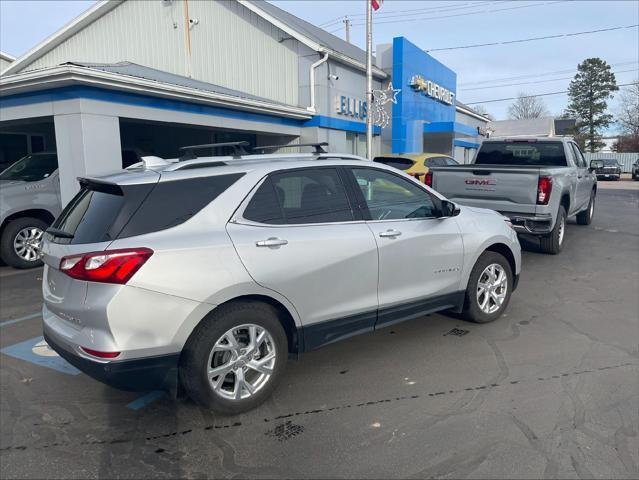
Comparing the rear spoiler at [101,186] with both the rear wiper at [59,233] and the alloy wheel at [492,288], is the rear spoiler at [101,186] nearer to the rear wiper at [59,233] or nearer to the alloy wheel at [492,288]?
the rear wiper at [59,233]

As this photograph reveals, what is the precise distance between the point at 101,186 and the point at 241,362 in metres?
1.48

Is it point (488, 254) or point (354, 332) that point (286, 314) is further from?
point (488, 254)

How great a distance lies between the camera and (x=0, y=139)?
16.3 m

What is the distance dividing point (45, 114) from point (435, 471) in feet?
30.3

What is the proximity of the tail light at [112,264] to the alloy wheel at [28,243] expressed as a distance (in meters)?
6.13

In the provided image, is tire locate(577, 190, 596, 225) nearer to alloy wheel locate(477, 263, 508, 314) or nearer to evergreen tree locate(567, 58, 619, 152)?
alloy wheel locate(477, 263, 508, 314)

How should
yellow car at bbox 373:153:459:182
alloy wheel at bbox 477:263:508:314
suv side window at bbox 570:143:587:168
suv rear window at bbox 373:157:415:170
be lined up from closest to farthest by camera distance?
alloy wheel at bbox 477:263:508:314 < suv side window at bbox 570:143:587:168 < yellow car at bbox 373:153:459:182 < suv rear window at bbox 373:157:415:170

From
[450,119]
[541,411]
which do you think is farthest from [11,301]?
[450,119]

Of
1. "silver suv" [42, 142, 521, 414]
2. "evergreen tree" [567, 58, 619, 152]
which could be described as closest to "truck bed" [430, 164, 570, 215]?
"silver suv" [42, 142, 521, 414]

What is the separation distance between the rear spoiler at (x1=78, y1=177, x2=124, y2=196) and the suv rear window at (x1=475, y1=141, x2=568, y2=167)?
311 inches

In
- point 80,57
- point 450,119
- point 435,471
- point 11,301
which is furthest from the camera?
point 450,119

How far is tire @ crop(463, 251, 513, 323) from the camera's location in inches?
190

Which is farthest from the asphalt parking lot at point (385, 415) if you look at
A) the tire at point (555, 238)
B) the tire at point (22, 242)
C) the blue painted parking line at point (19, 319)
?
the tire at point (22, 242)

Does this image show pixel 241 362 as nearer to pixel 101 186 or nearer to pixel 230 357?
pixel 230 357
